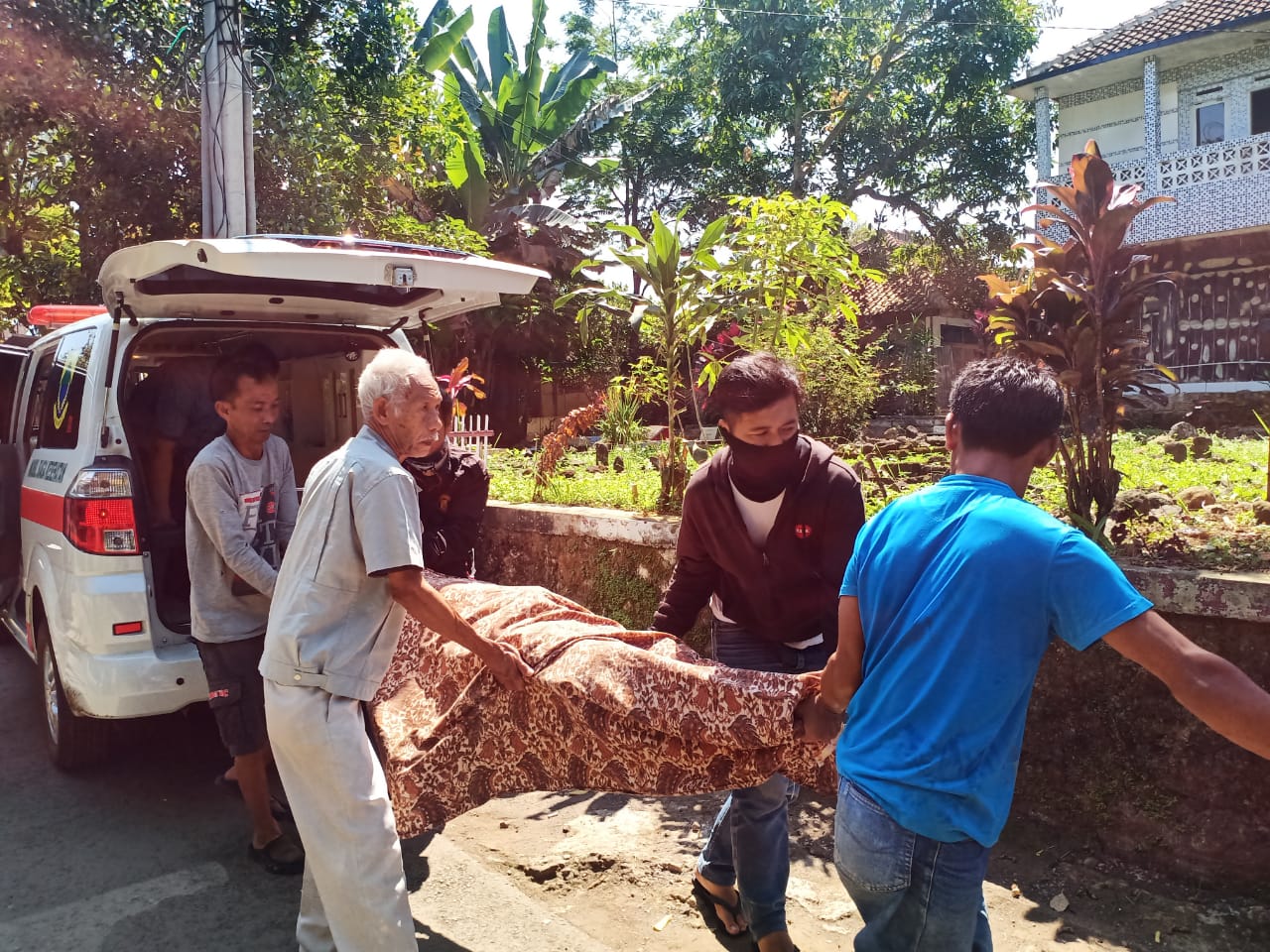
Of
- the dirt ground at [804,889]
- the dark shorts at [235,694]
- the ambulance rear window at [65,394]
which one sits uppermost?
the ambulance rear window at [65,394]

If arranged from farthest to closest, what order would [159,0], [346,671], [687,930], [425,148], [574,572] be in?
[425,148]
[159,0]
[574,572]
[687,930]
[346,671]

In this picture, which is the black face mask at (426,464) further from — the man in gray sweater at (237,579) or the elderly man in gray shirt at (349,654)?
the elderly man in gray shirt at (349,654)

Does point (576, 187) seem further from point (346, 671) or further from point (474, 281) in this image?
point (346, 671)

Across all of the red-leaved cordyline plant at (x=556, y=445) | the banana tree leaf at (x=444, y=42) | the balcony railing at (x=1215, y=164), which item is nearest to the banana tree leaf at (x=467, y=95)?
the banana tree leaf at (x=444, y=42)

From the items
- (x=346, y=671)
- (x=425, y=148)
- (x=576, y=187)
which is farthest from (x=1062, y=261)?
(x=576, y=187)

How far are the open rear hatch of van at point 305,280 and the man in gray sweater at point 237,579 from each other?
17.6 inches

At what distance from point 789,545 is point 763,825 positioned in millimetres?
839

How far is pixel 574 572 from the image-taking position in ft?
18.2

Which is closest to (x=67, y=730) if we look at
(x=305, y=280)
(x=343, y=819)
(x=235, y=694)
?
(x=235, y=694)

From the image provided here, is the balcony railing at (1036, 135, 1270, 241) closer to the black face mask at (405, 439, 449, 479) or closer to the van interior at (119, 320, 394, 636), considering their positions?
the van interior at (119, 320, 394, 636)

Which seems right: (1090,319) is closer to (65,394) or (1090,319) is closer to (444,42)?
(65,394)

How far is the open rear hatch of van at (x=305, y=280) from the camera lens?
3598mm

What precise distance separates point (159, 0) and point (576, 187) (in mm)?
17296

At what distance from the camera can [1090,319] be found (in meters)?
3.99
